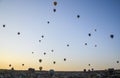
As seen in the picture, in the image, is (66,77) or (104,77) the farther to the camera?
(66,77)

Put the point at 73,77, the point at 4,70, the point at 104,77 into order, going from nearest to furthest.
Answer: the point at 104,77 → the point at 73,77 → the point at 4,70

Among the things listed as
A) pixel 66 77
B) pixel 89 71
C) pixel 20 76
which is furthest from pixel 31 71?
pixel 89 71

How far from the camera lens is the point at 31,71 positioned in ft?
204

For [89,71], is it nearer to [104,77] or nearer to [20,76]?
[104,77]

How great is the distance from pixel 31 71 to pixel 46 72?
6764 millimetres

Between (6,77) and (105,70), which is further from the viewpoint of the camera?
(105,70)

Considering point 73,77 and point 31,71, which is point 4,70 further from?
point 73,77

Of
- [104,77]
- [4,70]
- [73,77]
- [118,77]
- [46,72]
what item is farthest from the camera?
[46,72]

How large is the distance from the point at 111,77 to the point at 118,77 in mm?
2254

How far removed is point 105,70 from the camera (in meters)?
65.4

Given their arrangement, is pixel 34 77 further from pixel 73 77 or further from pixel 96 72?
pixel 96 72

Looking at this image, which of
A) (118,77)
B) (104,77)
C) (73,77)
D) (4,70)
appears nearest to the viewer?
(118,77)

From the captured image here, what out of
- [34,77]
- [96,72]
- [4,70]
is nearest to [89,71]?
[96,72]

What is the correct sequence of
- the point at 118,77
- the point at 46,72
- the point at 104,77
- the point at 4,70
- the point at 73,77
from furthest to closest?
the point at 46,72 < the point at 4,70 < the point at 73,77 < the point at 104,77 < the point at 118,77
